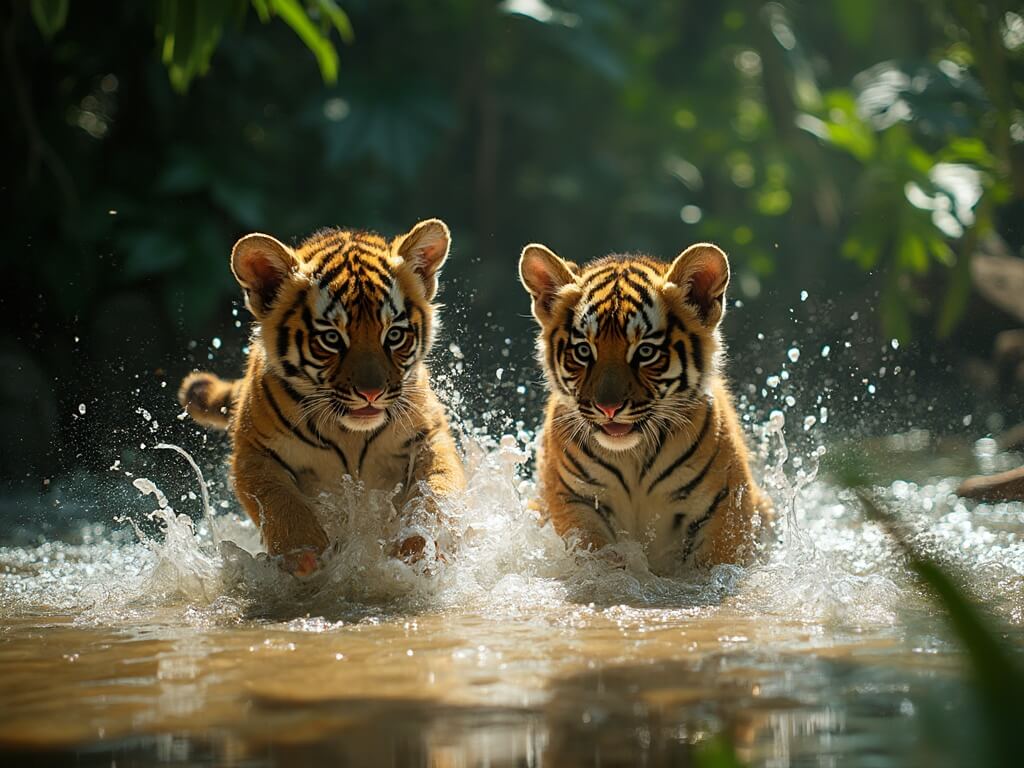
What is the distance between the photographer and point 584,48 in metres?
11.3

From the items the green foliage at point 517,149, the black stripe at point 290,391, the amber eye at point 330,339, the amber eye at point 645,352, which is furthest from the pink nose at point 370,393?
the green foliage at point 517,149

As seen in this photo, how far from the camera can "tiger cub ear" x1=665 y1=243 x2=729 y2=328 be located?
413 cm

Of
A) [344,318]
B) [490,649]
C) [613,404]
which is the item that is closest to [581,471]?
[613,404]

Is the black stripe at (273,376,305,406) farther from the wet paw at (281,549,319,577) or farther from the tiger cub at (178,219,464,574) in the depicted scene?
the wet paw at (281,549,319,577)

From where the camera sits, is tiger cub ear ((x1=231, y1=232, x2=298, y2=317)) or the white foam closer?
the white foam

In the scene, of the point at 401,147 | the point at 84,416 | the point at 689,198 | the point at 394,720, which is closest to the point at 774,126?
the point at 689,198

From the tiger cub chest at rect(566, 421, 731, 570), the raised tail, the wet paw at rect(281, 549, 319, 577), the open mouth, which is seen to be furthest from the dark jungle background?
the tiger cub chest at rect(566, 421, 731, 570)

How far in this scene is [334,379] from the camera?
4105mm

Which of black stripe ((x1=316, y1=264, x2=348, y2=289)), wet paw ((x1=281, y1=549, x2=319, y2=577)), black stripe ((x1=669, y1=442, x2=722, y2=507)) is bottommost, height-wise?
wet paw ((x1=281, y1=549, x2=319, y2=577))

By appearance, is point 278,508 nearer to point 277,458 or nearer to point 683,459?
point 277,458

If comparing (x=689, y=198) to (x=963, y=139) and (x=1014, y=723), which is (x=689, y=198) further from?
(x=1014, y=723)

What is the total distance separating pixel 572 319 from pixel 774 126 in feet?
28.5

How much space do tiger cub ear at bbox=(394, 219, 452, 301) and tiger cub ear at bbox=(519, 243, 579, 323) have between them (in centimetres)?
28

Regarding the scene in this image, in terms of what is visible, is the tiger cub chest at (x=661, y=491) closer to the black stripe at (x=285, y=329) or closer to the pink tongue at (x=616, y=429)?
the pink tongue at (x=616, y=429)
